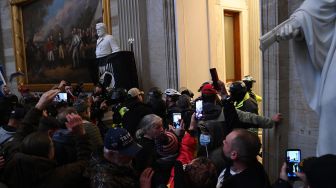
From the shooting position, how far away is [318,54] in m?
1.97

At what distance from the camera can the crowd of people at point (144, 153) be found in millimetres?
1710

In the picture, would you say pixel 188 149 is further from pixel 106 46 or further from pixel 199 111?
pixel 106 46

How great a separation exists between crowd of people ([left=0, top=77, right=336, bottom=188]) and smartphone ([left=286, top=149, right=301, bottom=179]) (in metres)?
0.06

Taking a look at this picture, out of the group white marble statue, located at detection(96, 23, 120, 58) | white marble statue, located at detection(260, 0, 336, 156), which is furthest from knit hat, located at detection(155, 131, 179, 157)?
white marble statue, located at detection(96, 23, 120, 58)

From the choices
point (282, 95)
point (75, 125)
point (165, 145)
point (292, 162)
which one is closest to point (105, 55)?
point (282, 95)

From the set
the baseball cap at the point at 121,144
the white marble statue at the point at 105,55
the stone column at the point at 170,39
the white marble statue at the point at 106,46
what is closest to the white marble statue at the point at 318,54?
the baseball cap at the point at 121,144

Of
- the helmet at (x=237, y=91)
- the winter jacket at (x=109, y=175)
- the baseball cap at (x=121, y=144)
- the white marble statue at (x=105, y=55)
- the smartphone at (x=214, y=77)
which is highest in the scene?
the white marble statue at (x=105, y=55)

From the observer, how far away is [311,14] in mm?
1955

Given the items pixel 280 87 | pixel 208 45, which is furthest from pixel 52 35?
pixel 280 87

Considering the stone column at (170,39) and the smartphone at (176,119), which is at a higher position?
the stone column at (170,39)

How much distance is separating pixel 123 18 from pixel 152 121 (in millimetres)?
4460

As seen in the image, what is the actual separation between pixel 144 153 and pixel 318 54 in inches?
50.5

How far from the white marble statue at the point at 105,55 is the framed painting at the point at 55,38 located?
0.38 meters

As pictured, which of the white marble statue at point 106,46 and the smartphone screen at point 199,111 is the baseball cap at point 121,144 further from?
the white marble statue at point 106,46
